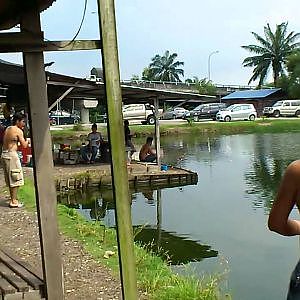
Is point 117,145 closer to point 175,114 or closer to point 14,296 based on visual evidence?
point 14,296

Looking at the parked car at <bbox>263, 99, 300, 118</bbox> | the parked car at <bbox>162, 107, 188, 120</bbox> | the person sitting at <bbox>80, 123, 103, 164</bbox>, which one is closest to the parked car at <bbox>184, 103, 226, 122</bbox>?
the parked car at <bbox>162, 107, 188, 120</bbox>

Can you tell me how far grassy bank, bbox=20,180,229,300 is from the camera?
5.44 m

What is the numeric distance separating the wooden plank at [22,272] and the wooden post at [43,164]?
0.16 m

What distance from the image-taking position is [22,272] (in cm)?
499

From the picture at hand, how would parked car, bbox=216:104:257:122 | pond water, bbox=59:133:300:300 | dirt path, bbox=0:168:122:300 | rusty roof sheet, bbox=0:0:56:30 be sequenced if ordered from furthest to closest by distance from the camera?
1. parked car, bbox=216:104:257:122
2. pond water, bbox=59:133:300:300
3. dirt path, bbox=0:168:122:300
4. rusty roof sheet, bbox=0:0:56:30

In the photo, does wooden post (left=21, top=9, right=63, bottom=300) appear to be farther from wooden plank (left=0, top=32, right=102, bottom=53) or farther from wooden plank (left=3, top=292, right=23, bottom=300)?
wooden plank (left=3, top=292, right=23, bottom=300)

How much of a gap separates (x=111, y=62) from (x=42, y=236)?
140cm

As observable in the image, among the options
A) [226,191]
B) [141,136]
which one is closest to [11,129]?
[226,191]

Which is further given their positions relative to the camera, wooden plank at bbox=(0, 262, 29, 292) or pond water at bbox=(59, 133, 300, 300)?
pond water at bbox=(59, 133, 300, 300)

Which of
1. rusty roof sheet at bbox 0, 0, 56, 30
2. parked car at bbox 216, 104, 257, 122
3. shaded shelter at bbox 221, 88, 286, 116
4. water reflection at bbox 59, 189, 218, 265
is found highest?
shaded shelter at bbox 221, 88, 286, 116

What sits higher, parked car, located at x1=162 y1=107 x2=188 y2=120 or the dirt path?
parked car, located at x1=162 y1=107 x2=188 y2=120

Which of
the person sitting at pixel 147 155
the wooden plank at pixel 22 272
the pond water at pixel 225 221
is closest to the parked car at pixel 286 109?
the pond water at pixel 225 221

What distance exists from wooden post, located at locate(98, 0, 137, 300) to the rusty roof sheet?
0.43m

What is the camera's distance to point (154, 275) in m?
6.09
